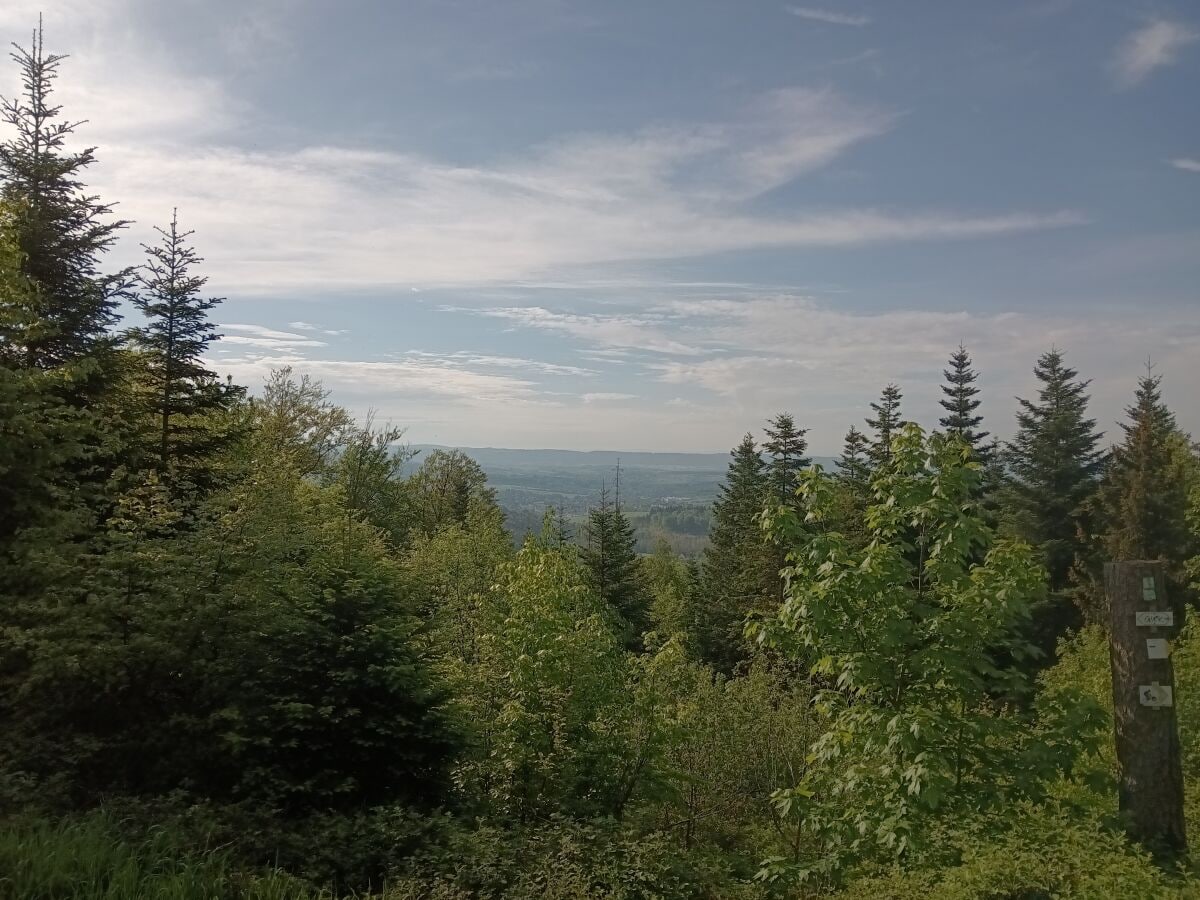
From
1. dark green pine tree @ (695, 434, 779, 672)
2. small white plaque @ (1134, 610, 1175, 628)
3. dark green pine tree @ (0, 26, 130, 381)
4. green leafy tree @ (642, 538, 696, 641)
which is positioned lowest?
green leafy tree @ (642, 538, 696, 641)

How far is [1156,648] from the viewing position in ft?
20.3

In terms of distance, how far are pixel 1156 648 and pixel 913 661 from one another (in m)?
1.93

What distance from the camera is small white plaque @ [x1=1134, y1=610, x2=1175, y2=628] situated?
6.12 m

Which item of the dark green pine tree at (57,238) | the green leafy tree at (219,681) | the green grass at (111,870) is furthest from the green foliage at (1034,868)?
the dark green pine tree at (57,238)

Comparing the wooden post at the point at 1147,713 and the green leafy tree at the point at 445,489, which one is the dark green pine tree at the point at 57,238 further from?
Result: the green leafy tree at the point at 445,489

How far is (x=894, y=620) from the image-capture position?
6.35 m

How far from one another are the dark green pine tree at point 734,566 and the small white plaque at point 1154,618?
2412 centimetres

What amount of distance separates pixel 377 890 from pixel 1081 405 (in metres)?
35.7

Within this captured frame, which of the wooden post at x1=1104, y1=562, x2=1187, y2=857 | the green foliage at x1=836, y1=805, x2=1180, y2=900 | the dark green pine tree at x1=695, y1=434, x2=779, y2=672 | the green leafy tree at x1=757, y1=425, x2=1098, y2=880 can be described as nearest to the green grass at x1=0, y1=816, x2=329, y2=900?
the green leafy tree at x1=757, y1=425, x2=1098, y2=880

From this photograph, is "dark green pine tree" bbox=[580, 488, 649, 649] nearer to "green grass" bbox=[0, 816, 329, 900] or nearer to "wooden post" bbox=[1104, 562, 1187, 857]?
"wooden post" bbox=[1104, 562, 1187, 857]

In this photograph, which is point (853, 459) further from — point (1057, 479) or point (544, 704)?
point (544, 704)

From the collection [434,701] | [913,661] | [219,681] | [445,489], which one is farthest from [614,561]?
[913,661]

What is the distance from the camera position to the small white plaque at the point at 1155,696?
→ 6141 millimetres

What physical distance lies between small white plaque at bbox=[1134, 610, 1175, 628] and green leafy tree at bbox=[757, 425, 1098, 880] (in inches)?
30.0
